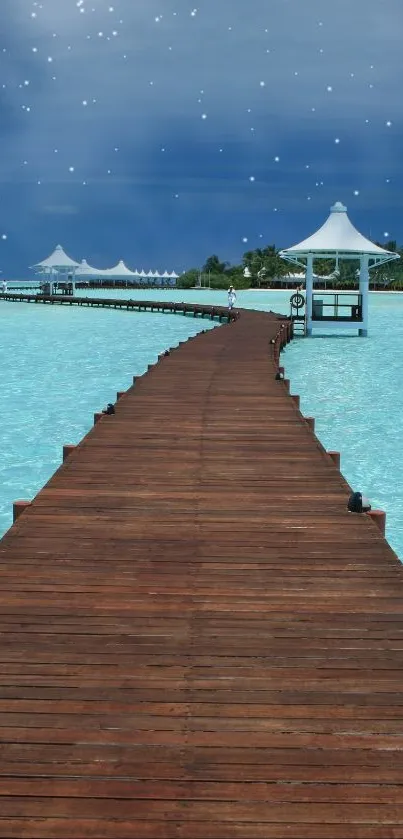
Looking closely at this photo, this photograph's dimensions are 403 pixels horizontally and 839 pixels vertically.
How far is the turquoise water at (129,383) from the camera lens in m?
14.5

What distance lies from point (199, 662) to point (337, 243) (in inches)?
1265

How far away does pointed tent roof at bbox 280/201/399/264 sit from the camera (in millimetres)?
34719

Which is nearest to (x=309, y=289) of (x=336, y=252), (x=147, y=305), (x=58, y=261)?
(x=336, y=252)

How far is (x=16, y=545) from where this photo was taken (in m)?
6.54

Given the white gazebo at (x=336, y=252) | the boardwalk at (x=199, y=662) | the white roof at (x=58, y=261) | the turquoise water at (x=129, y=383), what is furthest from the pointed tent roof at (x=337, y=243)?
the white roof at (x=58, y=261)

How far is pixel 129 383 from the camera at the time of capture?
27.8 m

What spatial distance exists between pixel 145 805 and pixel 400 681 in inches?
62.5

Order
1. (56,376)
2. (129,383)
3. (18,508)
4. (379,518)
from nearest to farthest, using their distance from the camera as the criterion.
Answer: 1. (379,518)
2. (18,508)
3. (129,383)
4. (56,376)

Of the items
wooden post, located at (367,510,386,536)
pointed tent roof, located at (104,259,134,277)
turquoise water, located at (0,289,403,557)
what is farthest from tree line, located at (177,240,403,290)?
wooden post, located at (367,510,386,536)

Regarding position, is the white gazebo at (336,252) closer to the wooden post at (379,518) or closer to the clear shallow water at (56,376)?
the clear shallow water at (56,376)

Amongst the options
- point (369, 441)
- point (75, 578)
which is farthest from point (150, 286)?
point (75, 578)

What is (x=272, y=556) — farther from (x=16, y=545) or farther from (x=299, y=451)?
(x=299, y=451)

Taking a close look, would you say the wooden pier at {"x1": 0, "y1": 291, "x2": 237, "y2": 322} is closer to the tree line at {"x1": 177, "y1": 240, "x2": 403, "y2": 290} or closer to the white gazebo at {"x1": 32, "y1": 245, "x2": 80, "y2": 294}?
the white gazebo at {"x1": 32, "y1": 245, "x2": 80, "y2": 294}

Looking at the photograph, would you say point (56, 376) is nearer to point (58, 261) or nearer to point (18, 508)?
point (18, 508)
